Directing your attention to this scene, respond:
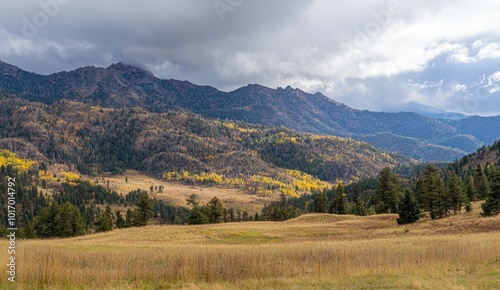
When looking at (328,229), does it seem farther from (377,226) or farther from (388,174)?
(388,174)

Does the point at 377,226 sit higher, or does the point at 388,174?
the point at 388,174

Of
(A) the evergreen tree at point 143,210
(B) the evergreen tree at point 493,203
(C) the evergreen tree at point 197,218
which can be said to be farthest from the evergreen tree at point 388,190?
(A) the evergreen tree at point 143,210

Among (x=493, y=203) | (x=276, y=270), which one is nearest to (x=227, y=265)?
(x=276, y=270)

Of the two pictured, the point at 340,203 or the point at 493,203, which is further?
the point at 340,203

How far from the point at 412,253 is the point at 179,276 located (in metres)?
15.1

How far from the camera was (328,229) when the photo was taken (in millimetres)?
58500

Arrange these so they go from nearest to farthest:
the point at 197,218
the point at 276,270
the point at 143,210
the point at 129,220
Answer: the point at 276,270, the point at 197,218, the point at 143,210, the point at 129,220

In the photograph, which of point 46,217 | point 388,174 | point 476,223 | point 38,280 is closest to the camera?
point 38,280

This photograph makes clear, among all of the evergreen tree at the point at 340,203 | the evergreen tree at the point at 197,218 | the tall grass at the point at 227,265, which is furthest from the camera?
the evergreen tree at the point at 340,203

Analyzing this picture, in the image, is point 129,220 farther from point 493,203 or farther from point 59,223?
point 493,203

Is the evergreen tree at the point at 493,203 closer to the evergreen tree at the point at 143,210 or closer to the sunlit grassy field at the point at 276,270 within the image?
the sunlit grassy field at the point at 276,270

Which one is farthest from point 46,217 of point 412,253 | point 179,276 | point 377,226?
point 412,253

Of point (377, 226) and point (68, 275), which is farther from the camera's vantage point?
point (377, 226)

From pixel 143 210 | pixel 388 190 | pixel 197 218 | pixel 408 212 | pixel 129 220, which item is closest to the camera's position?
pixel 408 212
